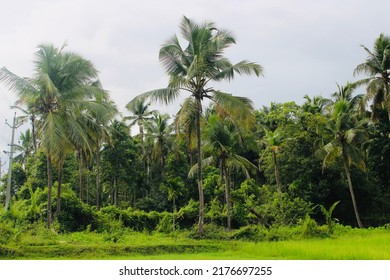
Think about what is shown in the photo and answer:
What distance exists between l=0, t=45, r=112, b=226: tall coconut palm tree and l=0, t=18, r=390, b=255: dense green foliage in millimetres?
47

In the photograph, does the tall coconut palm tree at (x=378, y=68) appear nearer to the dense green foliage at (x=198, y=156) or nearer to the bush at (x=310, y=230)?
the dense green foliage at (x=198, y=156)

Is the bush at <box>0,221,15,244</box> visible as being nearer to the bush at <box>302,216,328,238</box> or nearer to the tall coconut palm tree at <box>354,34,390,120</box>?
the bush at <box>302,216,328,238</box>

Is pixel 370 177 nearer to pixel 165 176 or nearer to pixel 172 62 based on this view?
pixel 165 176

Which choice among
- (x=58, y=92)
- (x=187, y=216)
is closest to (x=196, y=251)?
(x=58, y=92)

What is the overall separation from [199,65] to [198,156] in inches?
166

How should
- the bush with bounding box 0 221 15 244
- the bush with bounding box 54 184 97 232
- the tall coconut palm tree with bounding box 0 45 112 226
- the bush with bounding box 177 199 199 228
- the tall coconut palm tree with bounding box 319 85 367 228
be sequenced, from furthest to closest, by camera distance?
the bush with bounding box 177 199 199 228 → the tall coconut palm tree with bounding box 319 85 367 228 → the bush with bounding box 54 184 97 232 → the tall coconut palm tree with bounding box 0 45 112 226 → the bush with bounding box 0 221 15 244

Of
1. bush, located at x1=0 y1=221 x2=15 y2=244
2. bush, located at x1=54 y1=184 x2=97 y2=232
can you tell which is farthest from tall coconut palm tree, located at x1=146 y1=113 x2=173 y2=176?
bush, located at x1=0 y1=221 x2=15 y2=244

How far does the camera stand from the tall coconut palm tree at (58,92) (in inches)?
699

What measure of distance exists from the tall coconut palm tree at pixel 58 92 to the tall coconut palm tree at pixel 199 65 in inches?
114

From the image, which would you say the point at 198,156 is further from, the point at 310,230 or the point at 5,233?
the point at 5,233

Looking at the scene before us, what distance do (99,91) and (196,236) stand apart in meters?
8.08

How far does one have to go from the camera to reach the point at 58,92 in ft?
60.1

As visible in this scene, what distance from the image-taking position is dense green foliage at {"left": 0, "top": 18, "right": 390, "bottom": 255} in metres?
18.2

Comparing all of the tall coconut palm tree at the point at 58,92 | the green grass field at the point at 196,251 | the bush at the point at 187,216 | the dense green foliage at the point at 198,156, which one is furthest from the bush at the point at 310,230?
the tall coconut palm tree at the point at 58,92
